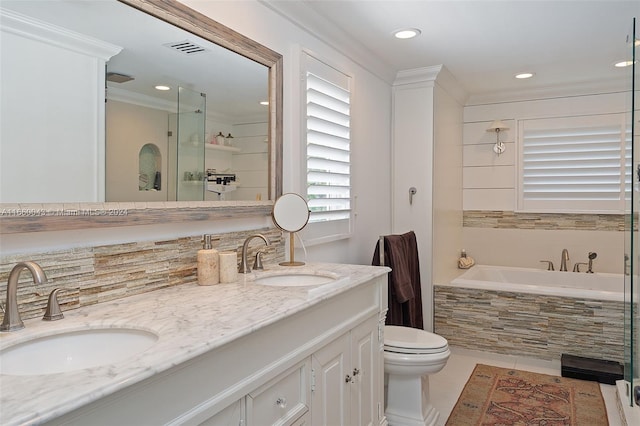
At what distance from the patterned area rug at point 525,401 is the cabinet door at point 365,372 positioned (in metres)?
0.75

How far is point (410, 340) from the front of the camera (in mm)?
2670

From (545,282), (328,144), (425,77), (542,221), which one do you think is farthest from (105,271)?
(542,221)

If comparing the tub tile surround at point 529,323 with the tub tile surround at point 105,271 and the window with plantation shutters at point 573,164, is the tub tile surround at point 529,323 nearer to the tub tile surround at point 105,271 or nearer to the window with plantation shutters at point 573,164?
the window with plantation shutters at point 573,164

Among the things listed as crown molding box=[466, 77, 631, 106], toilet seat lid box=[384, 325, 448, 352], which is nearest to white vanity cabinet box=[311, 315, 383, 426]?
toilet seat lid box=[384, 325, 448, 352]

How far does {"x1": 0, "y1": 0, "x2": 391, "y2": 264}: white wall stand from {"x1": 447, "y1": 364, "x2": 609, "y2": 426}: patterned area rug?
45.1 inches

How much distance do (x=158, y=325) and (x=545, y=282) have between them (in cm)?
405

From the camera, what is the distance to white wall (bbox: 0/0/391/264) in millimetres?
1617

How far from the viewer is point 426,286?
3732 mm


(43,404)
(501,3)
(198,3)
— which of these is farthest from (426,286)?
(43,404)

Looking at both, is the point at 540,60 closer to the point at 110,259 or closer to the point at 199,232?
the point at 199,232

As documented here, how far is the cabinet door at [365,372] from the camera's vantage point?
2.00 m

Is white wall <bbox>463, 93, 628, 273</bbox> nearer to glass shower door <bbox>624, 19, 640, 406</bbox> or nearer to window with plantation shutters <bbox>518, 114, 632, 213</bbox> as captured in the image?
window with plantation shutters <bbox>518, 114, 632, 213</bbox>

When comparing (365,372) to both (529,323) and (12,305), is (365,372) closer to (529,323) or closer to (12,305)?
(12,305)

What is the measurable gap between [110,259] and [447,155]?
329 cm
